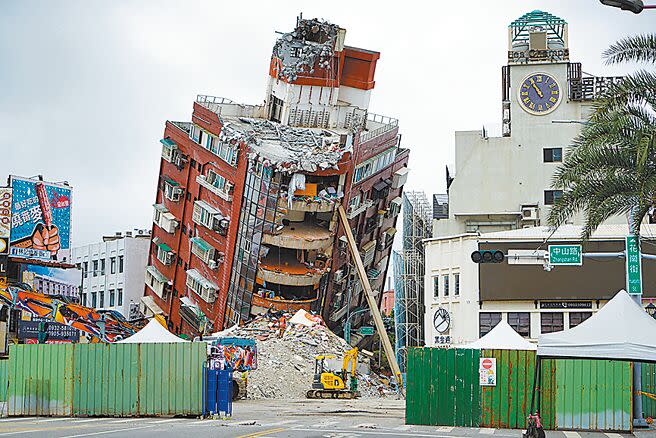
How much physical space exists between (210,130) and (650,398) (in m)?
38.2

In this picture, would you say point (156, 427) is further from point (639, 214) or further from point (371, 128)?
point (371, 128)

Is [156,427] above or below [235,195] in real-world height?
below

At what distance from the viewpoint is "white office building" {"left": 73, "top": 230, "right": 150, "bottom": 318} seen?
92.8 metres

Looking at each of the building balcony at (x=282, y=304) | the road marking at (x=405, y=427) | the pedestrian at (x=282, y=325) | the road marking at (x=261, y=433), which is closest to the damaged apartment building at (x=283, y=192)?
the building balcony at (x=282, y=304)

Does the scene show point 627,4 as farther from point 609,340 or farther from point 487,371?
point 487,371

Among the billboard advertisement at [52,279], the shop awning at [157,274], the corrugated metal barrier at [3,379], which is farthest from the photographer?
the shop awning at [157,274]

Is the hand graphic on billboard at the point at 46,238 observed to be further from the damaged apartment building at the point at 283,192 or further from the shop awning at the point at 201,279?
the shop awning at the point at 201,279

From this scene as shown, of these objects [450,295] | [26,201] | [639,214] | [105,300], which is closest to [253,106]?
[26,201]

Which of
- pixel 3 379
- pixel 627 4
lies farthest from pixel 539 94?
pixel 627 4

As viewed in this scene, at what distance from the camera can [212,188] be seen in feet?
213

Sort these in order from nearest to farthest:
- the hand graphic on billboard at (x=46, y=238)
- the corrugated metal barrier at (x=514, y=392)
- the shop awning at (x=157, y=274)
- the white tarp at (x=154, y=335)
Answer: the corrugated metal barrier at (x=514, y=392) < the white tarp at (x=154, y=335) < the hand graphic on billboard at (x=46, y=238) < the shop awning at (x=157, y=274)

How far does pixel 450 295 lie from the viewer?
56531mm

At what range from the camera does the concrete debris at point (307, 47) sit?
66.9m

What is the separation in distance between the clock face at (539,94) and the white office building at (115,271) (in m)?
40.6
